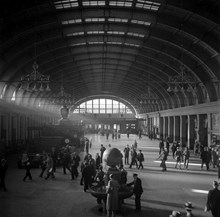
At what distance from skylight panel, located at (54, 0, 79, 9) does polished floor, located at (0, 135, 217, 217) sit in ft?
36.4

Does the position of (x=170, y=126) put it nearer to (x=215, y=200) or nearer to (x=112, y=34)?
(x=112, y=34)

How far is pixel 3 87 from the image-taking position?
32094 millimetres

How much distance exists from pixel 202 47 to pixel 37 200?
19253mm

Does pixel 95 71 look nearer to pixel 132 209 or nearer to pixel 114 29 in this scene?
pixel 114 29

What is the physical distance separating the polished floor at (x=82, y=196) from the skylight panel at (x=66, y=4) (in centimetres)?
Result: 1108

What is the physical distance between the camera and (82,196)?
13.4 metres

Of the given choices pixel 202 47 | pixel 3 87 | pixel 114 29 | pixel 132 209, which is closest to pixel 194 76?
pixel 202 47

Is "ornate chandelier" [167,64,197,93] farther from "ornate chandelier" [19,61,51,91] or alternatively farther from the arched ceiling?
"ornate chandelier" [19,61,51,91]

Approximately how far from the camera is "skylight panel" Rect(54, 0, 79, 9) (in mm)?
20453

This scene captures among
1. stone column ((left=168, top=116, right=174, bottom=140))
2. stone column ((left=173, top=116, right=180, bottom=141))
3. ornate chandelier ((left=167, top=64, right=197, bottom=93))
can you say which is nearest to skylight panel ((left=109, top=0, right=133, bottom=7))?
ornate chandelier ((left=167, top=64, right=197, bottom=93))

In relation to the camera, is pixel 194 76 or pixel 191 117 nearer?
pixel 194 76

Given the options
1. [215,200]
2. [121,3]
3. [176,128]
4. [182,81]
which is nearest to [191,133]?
[176,128]

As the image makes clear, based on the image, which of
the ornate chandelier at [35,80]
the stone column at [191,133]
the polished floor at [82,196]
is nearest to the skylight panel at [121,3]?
the ornate chandelier at [35,80]

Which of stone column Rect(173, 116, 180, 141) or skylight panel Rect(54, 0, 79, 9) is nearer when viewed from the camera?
skylight panel Rect(54, 0, 79, 9)
